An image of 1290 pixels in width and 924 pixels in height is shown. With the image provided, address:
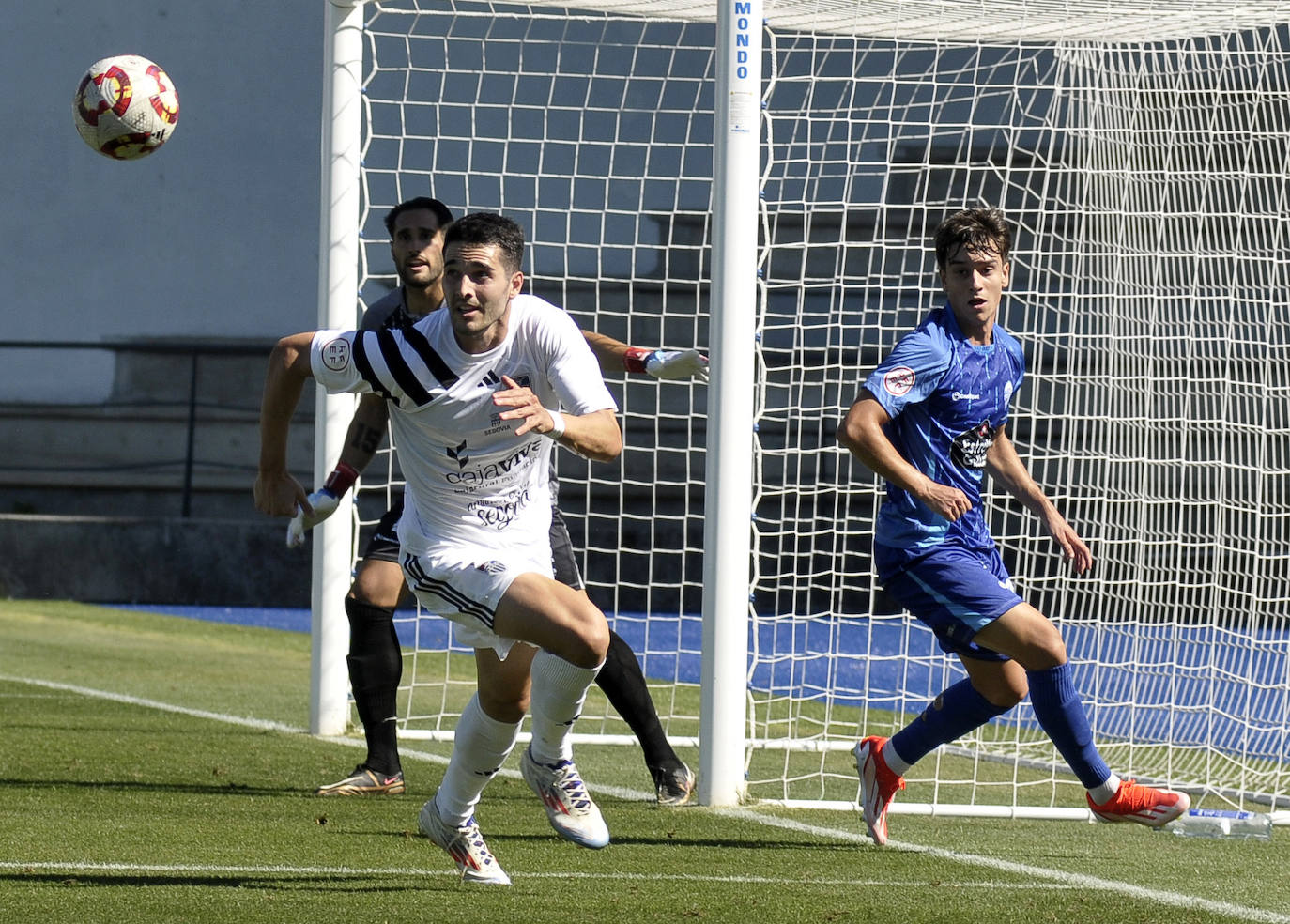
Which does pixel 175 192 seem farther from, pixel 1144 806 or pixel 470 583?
pixel 1144 806

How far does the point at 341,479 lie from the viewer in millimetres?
5512

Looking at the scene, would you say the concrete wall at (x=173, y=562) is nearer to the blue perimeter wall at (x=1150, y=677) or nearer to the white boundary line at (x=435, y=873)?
the blue perimeter wall at (x=1150, y=677)

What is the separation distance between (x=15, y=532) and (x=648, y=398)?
17.5ft

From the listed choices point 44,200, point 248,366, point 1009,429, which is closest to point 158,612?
point 248,366

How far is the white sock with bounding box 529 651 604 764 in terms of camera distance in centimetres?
414

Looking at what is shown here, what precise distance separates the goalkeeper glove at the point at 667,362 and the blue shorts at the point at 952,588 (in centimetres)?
74

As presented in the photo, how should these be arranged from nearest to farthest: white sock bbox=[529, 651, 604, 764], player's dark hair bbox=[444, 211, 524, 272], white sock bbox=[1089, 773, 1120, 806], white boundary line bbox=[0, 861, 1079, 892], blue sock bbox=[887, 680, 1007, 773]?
player's dark hair bbox=[444, 211, 524, 272]
white sock bbox=[529, 651, 604, 764]
white boundary line bbox=[0, 861, 1079, 892]
white sock bbox=[1089, 773, 1120, 806]
blue sock bbox=[887, 680, 1007, 773]

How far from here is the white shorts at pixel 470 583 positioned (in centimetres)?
A: 405

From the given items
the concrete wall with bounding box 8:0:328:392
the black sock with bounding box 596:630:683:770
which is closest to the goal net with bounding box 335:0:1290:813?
the black sock with bounding box 596:630:683:770

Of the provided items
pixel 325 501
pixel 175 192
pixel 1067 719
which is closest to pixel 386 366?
pixel 325 501

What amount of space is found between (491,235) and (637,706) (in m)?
2.34

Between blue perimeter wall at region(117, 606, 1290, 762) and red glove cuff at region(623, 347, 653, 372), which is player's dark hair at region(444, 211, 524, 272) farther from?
blue perimeter wall at region(117, 606, 1290, 762)

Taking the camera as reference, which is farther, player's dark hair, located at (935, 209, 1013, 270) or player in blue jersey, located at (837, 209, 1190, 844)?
player's dark hair, located at (935, 209, 1013, 270)

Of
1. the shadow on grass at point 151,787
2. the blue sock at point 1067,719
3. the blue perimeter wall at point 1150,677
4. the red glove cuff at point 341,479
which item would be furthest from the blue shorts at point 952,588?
the shadow on grass at point 151,787
